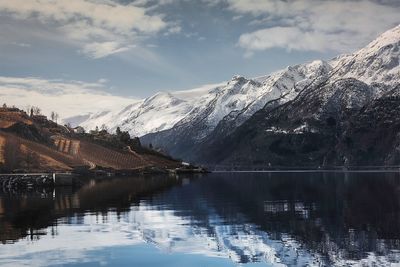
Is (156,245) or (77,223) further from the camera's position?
(77,223)

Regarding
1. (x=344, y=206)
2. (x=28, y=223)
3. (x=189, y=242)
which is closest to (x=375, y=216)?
(x=344, y=206)

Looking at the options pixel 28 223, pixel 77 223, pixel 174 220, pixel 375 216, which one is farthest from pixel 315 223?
pixel 28 223

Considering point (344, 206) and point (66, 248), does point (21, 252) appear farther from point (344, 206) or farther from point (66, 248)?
point (344, 206)

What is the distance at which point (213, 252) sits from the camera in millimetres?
57969

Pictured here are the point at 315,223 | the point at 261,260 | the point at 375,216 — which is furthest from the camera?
the point at 375,216

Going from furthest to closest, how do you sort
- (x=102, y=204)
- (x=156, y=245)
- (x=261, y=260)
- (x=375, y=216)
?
1. (x=102, y=204)
2. (x=375, y=216)
3. (x=156, y=245)
4. (x=261, y=260)

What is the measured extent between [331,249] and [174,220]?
107 ft

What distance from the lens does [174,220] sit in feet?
284

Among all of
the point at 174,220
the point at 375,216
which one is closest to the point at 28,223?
the point at 174,220

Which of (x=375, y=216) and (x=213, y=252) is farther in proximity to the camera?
(x=375, y=216)

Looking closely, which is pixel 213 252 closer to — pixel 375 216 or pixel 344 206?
pixel 375 216

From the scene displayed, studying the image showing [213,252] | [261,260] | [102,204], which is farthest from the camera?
[102,204]

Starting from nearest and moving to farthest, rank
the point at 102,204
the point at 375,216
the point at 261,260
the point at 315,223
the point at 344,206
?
the point at 261,260 → the point at 315,223 → the point at 375,216 → the point at 344,206 → the point at 102,204

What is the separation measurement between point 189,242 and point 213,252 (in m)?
7.12
